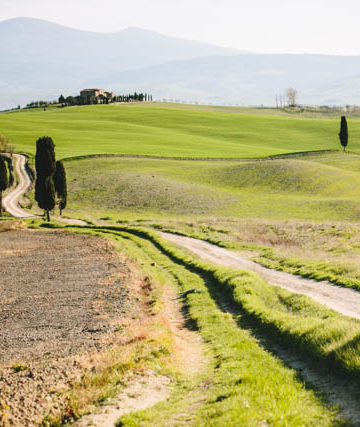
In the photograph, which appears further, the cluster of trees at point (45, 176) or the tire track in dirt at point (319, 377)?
the cluster of trees at point (45, 176)

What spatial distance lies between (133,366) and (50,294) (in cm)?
1257

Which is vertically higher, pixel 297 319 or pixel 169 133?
pixel 169 133

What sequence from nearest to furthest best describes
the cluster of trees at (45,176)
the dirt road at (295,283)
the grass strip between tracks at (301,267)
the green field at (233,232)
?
the green field at (233,232), the dirt road at (295,283), the grass strip between tracks at (301,267), the cluster of trees at (45,176)

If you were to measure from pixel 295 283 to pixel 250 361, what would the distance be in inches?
503

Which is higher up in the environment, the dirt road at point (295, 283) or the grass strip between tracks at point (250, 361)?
the grass strip between tracks at point (250, 361)

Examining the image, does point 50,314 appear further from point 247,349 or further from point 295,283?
point 295,283

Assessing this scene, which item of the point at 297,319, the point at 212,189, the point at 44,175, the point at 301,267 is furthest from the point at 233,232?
the point at 212,189

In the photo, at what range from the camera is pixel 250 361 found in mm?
13078

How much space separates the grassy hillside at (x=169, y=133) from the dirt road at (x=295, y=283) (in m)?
70.0

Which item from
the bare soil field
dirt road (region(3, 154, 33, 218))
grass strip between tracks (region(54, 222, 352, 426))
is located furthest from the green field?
dirt road (region(3, 154, 33, 218))

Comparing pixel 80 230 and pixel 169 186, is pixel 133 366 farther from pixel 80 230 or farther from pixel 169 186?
pixel 169 186

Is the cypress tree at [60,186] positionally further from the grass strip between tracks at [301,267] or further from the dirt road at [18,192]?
the grass strip between tracks at [301,267]

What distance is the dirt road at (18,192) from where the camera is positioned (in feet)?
221

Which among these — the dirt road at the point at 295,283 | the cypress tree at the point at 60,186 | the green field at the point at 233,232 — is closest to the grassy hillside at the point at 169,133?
the green field at the point at 233,232
